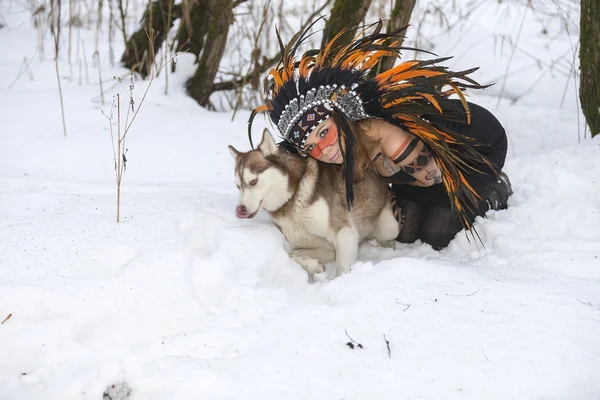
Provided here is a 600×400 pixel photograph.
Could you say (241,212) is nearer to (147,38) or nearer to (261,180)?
(261,180)

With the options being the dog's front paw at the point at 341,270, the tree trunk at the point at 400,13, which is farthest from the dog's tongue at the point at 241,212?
the tree trunk at the point at 400,13

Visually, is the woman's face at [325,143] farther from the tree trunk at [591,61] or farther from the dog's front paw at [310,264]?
the tree trunk at [591,61]

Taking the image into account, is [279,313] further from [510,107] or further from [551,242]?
[510,107]

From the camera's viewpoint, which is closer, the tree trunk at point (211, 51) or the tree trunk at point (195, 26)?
the tree trunk at point (211, 51)

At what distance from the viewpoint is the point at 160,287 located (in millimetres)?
2793

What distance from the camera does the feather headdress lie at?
10.2ft

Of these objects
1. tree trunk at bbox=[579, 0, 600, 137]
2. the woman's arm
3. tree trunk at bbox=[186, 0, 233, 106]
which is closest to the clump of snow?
Result: the woman's arm

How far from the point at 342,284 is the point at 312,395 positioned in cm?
83

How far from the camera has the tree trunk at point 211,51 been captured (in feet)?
17.4

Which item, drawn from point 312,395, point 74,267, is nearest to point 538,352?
point 312,395

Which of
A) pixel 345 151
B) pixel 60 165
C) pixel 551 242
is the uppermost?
pixel 345 151

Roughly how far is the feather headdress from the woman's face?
0.04 metres

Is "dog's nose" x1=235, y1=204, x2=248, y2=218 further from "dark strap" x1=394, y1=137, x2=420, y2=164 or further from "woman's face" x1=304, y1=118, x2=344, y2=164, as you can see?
"dark strap" x1=394, y1=137, x2=420, y2=164

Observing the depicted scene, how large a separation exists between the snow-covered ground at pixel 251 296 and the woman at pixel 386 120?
46cm
